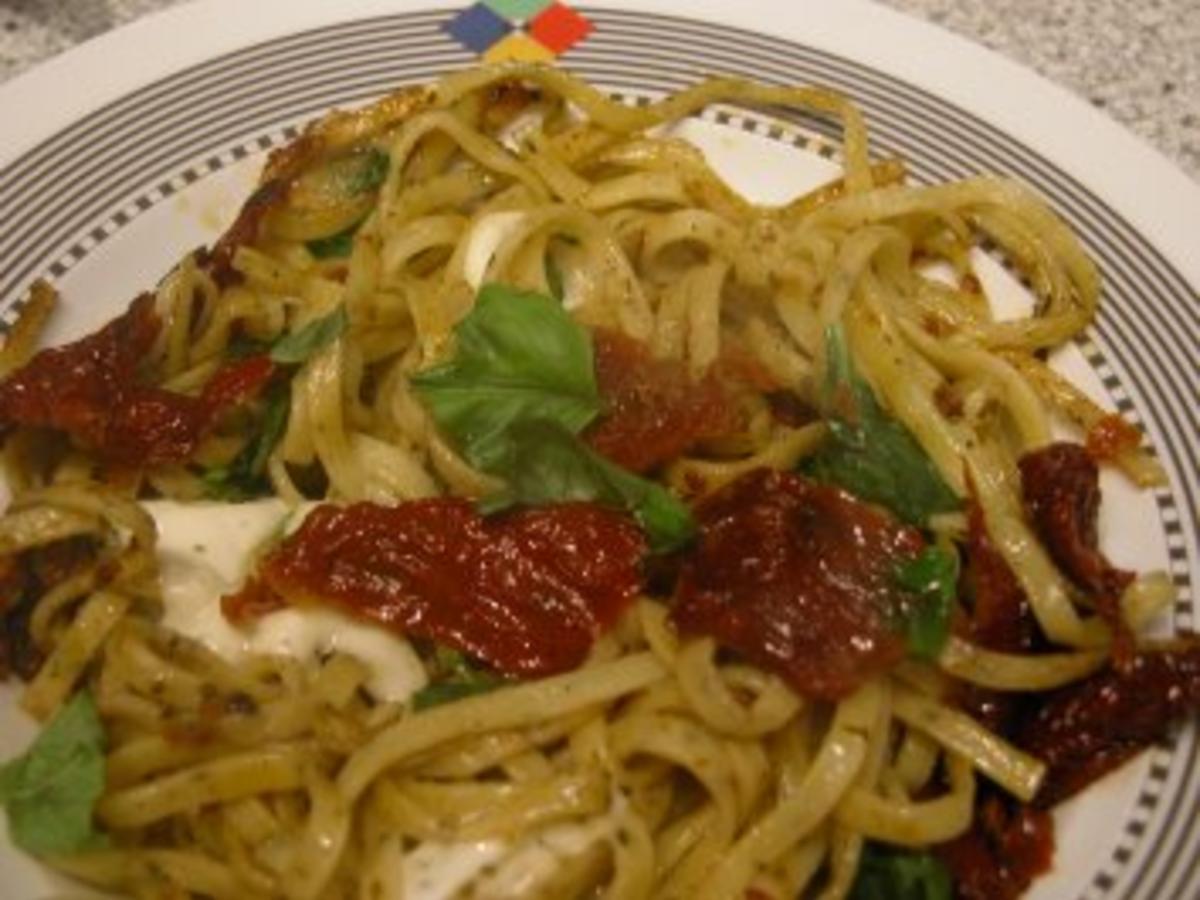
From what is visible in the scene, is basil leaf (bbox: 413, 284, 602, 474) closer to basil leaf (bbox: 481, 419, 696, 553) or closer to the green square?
basil leaf (bbox: 481, 419, 696, 553)

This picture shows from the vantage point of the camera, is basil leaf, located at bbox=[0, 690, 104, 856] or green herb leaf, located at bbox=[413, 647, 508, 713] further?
green herb leaf, located at bbox=[413, 647, 508, 713]

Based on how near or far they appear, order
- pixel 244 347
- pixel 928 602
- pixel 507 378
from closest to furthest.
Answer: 1. pixel 928 602
2. pixel 507 378
3. pixel 244 347

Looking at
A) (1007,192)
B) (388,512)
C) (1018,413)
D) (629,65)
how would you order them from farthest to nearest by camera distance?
1. (629,65)
2. (1007,192)
3. (1018,413)
4. (388,512)

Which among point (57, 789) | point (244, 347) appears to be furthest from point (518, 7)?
point (57, 789)

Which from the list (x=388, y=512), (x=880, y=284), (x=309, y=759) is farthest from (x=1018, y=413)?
(x=309, y=759)

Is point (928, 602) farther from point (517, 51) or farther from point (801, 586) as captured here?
point (517, 51)

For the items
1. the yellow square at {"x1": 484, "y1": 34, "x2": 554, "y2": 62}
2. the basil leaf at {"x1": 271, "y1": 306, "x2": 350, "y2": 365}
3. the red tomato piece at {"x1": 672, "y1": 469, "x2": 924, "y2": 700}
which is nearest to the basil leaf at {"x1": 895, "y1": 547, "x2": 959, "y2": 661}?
the red tomato piece at {"x1": 672, "y1": 469, "x2": 924, "y2": 700}

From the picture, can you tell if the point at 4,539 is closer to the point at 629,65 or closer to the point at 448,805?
the point at 448,805
